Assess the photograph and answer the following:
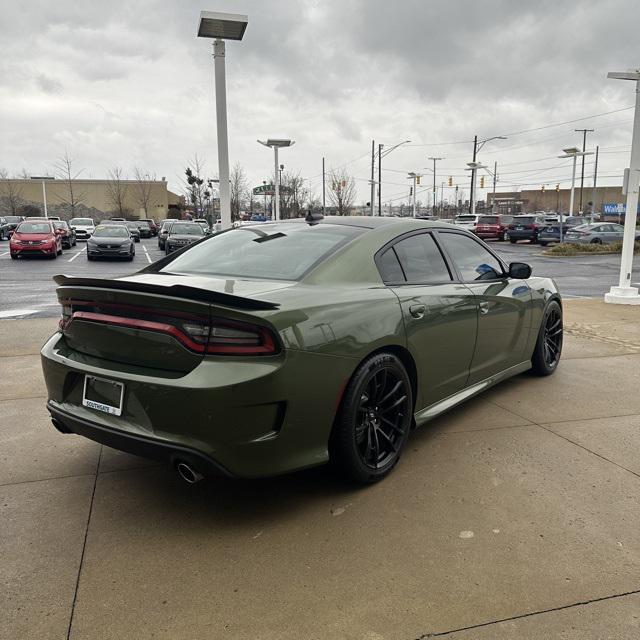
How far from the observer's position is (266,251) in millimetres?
Answer: 3705

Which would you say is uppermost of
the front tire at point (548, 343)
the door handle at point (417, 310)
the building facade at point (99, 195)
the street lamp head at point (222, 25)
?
the street lamp head at point (222, 25)

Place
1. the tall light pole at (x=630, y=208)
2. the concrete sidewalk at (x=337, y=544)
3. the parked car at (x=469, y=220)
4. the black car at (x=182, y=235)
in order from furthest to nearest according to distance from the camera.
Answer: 1. the parked car at (x=469, y=220)
2. the black car at (x=182, y=235)
3. the tall light pole at (x=630, y=208)
4. the concrete sidewalk at (x=337, y=544)

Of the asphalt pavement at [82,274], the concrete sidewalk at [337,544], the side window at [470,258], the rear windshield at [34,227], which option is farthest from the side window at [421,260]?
the rear windshield at [34,227]

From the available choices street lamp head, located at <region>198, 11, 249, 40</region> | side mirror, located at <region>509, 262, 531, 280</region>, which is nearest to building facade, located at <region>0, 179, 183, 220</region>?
street lamp head, located at <region>198, 11, 249, 40</region>

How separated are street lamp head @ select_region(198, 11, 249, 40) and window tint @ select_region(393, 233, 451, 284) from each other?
665 cm

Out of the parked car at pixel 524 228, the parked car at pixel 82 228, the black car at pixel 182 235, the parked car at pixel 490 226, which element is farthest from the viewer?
the parked car at pixel 82 228

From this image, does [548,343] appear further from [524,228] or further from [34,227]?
[524,228]

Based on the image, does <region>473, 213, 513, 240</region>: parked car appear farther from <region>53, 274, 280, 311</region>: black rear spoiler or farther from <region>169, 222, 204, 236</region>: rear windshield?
<region>53, 274, 280, 311</region>: black rear spoiler

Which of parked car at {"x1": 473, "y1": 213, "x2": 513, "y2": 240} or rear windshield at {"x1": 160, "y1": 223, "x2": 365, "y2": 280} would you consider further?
parked car at {"x1": 473, "y1": 213, "x2": 513, "y2": 240}

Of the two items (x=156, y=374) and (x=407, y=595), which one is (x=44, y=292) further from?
(x=407, y=595)

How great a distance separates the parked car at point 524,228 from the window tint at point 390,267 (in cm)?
3333

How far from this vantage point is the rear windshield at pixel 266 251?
344 cm

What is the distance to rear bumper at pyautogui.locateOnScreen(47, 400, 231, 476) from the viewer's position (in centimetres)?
264

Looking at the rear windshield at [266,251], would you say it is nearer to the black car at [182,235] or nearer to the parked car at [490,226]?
the black car at [182,235]
